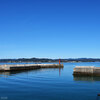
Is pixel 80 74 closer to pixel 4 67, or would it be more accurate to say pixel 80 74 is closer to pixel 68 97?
pixel 68 97

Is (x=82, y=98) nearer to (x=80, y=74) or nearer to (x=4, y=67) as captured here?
(x=80, y=74)

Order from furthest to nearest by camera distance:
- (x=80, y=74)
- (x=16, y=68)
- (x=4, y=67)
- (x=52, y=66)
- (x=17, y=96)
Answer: (x=52, y=66) < (x=16, y=68) < (x=4, y=67) < (x=80, y=74) < (x=17, y=96)

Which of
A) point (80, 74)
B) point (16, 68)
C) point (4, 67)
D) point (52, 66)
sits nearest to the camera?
point (80, 74)

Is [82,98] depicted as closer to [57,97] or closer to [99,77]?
[57,97]

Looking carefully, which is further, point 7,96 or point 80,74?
point 80,74

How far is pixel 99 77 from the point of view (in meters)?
44.2

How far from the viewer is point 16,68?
71.5 metres

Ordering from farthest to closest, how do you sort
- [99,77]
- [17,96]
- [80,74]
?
1. [80,74]
2. [99,77]
3. [17,96]

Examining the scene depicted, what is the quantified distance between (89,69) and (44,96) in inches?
984

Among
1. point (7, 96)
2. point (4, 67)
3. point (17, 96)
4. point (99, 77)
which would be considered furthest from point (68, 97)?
point (4, 67)

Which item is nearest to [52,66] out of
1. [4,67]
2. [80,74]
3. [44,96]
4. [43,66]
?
[43,66]

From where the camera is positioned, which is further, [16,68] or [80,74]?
[16,68]

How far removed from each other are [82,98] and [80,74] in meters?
24.4

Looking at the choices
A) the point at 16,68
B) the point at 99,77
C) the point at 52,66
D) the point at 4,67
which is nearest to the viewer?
the point at 99,77
